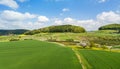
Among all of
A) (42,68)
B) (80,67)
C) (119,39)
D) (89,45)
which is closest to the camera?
(42,68)

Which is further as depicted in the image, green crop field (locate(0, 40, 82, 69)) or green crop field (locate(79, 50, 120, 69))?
green crop field (locate(79, 50, 120, 69))

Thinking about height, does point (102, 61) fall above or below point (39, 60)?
below

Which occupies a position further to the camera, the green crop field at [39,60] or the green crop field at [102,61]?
the green crop field at [102,61]

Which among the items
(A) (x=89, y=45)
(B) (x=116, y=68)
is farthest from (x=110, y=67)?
(A) (x=89, y=45)

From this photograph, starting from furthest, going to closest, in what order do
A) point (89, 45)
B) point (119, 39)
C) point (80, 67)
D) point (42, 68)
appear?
point (119, 39), point (89, 45), point (80, 67), point (42, 68)

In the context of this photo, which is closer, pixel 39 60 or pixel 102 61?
pixel 39 60

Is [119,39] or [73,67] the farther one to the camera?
[119,39]

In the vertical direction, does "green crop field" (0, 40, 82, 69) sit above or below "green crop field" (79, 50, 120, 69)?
above

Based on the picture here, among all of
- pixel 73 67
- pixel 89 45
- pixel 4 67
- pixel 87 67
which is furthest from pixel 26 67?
pixel 89 45

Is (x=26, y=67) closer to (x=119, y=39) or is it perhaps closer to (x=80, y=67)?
(x=80, y=67)

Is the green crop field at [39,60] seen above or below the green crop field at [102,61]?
above
